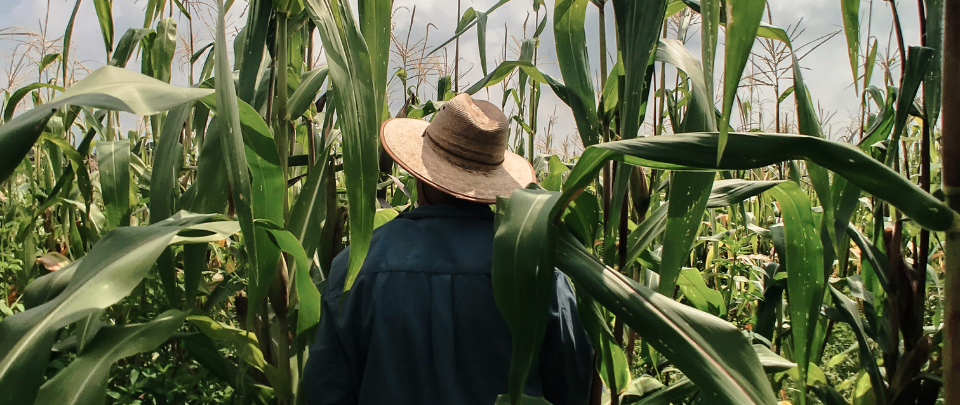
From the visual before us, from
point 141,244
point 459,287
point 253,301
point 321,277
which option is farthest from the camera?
point 321,277

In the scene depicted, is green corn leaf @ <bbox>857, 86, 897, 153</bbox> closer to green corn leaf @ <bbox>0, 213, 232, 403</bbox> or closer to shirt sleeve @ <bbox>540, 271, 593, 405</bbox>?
shirt sleeve @ <bbox>540, 271, 593, 405</bbox>

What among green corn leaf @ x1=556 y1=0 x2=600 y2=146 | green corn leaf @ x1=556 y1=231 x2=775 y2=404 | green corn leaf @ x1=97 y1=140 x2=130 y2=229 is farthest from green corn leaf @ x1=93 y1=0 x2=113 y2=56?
green corn leaf @ x1=556 y1=231 x2=775 y2=404

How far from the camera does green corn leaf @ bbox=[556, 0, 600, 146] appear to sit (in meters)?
1.07

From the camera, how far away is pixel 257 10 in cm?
95

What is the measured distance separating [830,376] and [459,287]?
5.29 ft

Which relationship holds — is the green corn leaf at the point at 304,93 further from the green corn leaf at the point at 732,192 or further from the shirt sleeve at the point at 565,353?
the green corn leaf at the point at 732,192

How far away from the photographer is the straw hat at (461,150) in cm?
118

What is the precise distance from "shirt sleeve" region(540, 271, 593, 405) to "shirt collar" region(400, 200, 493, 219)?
0.71 ft

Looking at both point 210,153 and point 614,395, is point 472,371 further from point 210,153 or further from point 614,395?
point 210,153

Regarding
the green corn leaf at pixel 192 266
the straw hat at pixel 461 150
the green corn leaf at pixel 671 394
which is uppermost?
the straw hat at pixel 461 150

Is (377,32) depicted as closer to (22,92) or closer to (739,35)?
(739,35)

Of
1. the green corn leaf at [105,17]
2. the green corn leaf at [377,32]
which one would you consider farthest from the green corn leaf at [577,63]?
the green corn leaf at [105,17]

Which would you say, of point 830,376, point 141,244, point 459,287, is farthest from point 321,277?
point 830,376

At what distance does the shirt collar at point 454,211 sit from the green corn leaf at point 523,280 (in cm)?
61
